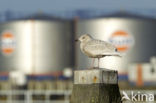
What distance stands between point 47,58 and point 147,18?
12.1 m

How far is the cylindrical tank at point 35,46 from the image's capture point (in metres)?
68.3

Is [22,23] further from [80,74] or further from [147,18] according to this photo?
[80,74]

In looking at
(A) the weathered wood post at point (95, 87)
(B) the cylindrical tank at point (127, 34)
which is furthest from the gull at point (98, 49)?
(B) the cylindrical tank at point (127, 34)

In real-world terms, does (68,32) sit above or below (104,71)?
above

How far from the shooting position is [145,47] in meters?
66.9

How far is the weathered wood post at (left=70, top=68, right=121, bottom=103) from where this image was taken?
9781 mm

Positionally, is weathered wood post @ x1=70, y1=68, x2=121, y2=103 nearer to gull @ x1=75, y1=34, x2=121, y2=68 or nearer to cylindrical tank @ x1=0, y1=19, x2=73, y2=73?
gull @ x1=75, y1=34, x2=121, y2=68

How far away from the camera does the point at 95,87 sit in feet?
32.1

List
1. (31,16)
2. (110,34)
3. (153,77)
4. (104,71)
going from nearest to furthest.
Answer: (104,71), (153,77), (110,34), (31,16)

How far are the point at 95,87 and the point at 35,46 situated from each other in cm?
5912

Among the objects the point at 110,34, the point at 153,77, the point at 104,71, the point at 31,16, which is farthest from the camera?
the point at 31,16

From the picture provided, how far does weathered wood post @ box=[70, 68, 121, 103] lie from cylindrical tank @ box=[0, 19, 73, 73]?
58.2 metres

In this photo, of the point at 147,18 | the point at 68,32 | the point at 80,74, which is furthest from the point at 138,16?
the point at 80,74

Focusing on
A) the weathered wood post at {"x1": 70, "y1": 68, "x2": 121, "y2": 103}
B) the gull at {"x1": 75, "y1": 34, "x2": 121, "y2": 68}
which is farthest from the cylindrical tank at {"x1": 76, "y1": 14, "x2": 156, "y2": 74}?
the weathered wood post at {"x1": 70, "y1": 68, "x2": 121, "y2": 103}
